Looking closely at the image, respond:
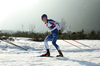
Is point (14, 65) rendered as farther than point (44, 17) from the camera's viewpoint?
No

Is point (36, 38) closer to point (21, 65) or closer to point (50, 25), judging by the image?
point (50, 25)

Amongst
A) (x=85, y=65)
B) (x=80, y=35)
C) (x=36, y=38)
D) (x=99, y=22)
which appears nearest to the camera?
(x=85, y=65)

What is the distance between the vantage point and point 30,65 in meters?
2.96

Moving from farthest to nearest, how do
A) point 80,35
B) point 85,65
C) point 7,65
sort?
point 80,35, point 85,65, point 7,65

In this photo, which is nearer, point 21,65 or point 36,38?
point 21,65

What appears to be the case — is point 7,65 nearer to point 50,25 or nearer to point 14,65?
point 14,65

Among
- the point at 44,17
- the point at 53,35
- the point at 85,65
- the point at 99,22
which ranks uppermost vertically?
the point at 99,22

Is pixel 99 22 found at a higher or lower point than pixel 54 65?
higher

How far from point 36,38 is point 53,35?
11916mm

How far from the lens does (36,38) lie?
16578mm

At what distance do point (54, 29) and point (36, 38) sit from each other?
12.0 meters

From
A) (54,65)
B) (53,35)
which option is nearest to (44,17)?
(53,35)

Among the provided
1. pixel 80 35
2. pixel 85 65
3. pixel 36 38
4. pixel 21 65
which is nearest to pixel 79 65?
pixel 85 65

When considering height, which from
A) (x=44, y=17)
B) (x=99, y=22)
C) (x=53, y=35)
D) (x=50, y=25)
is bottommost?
(x=53, y=35)
